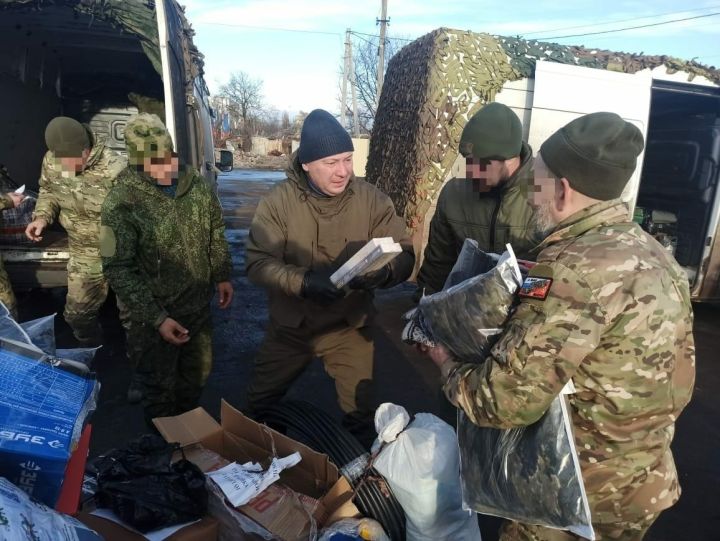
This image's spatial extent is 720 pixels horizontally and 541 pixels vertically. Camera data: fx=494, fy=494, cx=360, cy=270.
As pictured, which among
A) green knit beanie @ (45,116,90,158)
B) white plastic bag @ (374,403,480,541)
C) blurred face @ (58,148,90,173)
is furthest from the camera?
blurred face @ (58,148,90,173)

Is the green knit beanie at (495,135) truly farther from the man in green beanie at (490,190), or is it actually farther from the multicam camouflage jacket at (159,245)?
the multicam camouflage jacket at (159,245)

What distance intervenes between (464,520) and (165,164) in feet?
7.35

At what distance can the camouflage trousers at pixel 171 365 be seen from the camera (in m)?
2.84

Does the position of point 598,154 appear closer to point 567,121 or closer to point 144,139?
point 144,139

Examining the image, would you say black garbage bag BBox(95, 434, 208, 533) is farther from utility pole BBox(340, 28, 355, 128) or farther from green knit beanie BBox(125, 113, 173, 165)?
utility pole BBox(340, 28, 355, 128)

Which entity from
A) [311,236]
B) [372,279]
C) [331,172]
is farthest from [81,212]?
[372,279]

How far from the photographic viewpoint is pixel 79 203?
420cm

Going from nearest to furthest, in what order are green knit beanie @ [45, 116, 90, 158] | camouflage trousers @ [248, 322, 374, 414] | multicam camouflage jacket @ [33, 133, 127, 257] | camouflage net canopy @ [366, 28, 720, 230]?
camouflage trousers @ [248, 322, 374, 414] → green knit beanie @ [45, 116, 90, 158] → multicam camouflage jacket @ [33, 133, 127, 257] → camouflage net canopy @ [366, 28, 720, 230]

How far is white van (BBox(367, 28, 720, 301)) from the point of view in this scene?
474 cm

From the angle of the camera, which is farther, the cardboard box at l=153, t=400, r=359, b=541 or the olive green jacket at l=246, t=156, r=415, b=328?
the olive green jacket at l=246, t=156, r=415, b=328

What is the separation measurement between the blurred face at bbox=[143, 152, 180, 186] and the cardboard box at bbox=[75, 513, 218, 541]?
169cm

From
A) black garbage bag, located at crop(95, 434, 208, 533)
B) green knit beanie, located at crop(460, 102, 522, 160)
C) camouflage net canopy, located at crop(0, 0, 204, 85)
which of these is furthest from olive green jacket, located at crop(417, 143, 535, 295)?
camouflage net canopy, located at crop(0, 0, 204, 85)

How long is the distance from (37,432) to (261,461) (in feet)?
3.45

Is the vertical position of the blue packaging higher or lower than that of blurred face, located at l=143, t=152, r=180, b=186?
lower
